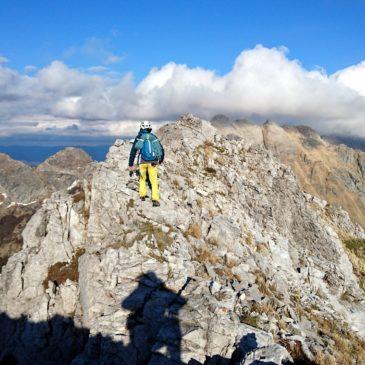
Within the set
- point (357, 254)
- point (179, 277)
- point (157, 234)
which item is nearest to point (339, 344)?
point (179, 277)

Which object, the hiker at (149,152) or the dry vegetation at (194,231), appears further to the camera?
the dry vegetation at (194,231)

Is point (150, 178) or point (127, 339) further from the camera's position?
point (150, 178)

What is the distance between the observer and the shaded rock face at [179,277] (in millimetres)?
17078

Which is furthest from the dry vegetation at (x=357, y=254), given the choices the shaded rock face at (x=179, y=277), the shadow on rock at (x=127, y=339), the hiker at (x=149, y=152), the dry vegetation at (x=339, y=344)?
the shadow on rock at (x=127, y=339)

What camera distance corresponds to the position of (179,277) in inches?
787

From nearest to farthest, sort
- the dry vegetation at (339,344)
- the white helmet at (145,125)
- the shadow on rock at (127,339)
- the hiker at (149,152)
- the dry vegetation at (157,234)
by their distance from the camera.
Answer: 1. the shadow on rock at (127,339)
2. the dry vegetation at (339,344)
3. the dry vegetation at (157,234)
4. the hiker at (149,152)
5. the white helmet at (145,125)

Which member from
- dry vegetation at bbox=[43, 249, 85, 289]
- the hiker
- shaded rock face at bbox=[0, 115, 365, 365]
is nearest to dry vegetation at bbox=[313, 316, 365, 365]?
shaded rock face at bbox=[0, 115, 365, 365]

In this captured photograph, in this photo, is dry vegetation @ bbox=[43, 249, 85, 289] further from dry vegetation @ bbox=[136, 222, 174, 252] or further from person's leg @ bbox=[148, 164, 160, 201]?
person's leg @ bbox=[148, 164, 160, 201]

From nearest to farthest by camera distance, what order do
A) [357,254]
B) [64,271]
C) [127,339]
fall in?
[127,339] → [64,271] → [357,254]

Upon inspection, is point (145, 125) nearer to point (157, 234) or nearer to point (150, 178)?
point (150, 178)

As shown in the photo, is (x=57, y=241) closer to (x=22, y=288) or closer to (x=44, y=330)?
(x=22, y=288)

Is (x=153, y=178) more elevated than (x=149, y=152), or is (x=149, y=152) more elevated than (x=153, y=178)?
(x=149, y=152)

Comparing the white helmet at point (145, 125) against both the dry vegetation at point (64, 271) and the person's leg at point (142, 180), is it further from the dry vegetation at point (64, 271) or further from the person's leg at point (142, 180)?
the dry vegetation at point (64, 271)

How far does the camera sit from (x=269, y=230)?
3312cm
